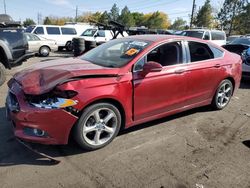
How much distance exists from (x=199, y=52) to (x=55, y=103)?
300 cm

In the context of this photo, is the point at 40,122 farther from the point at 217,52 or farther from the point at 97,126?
the point at 217,52

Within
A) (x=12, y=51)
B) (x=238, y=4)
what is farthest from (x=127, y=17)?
(x=12, y=51)

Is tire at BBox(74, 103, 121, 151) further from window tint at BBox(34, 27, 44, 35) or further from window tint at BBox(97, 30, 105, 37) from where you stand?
window tint at BBox(34, 27, 44, 35)

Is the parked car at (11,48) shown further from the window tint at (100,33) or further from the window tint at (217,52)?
the window tint at (100,33)

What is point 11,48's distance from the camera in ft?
24.4

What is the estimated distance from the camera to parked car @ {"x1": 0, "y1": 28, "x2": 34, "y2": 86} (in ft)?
23.9

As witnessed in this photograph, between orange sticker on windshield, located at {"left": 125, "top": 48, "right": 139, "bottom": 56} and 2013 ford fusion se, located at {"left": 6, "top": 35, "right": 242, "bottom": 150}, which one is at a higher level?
orange sticker on windshield, located at {"left": 125, "top": 48, "right": 139, "bottom": 56}

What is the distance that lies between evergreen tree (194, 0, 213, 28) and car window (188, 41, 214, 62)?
50018 mm

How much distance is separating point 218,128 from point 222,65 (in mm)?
1343

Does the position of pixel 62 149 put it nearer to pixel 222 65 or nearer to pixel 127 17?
pixel 222 65

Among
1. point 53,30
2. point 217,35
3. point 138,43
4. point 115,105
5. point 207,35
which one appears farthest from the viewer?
point 53,30

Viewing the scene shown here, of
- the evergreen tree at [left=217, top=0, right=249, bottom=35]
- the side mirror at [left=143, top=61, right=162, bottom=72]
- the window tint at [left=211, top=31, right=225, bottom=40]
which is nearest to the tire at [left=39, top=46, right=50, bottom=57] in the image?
the window tint at [left=211, top=31, right=225, bottom=40]

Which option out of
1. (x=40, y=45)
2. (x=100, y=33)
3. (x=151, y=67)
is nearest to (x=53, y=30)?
(x=100, y=33)

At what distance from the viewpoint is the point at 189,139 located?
14.0ft
